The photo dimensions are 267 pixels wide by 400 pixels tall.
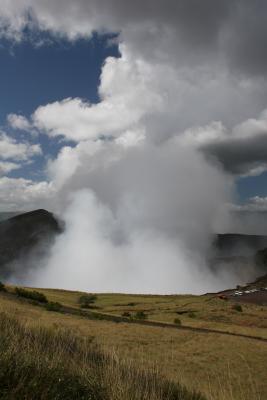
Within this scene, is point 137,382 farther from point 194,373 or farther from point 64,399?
point 194,373

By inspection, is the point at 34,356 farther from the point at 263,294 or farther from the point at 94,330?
the point at 263,294

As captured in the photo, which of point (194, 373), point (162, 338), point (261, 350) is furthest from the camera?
point (162, 338)

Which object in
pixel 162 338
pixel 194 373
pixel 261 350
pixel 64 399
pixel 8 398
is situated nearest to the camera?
pixel 8 398

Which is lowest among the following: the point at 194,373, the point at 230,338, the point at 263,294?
the point at 194,373

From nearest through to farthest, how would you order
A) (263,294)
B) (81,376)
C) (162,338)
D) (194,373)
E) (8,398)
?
(8,398)
(81,376)
(194,373)
(162,338)
(263,294)

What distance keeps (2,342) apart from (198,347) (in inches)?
1295

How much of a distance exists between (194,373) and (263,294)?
158852mm

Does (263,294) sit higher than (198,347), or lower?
higher

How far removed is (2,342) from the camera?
9.94 m

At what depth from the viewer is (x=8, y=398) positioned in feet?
23.4

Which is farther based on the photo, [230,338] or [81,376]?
[230,338]

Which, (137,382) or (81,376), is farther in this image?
(137,382)

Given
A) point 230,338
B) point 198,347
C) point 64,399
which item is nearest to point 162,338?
point 198,347

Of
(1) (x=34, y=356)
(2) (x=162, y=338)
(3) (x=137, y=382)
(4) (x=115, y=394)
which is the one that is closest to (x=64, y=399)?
(4) (x=115, y=394)
